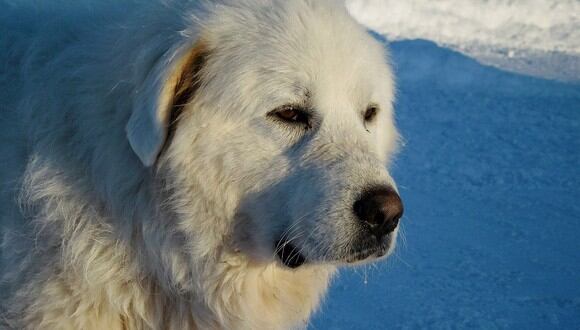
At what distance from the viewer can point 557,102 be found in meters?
7.76

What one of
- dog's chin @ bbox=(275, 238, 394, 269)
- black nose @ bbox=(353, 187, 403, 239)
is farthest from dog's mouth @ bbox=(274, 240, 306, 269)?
black nose @ bbox=(353, 187, 403, 239)

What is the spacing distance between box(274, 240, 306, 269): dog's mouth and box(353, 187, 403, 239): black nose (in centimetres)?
31

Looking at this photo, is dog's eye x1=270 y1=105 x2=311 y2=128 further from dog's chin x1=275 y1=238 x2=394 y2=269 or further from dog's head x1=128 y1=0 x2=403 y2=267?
dog's chin x1=275 y1=238 x2=394 y2=269

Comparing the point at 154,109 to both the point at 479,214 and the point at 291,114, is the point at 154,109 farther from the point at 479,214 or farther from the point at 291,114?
the point at 479,214

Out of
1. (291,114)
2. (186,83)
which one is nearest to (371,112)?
(291,114)

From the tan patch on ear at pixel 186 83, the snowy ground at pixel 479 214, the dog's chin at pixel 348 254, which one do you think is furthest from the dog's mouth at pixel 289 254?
the snowy ground at pixel 479 214

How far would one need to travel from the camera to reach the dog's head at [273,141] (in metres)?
2.52

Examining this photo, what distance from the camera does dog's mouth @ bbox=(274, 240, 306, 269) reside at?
2.66m

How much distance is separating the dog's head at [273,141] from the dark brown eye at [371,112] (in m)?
0.17

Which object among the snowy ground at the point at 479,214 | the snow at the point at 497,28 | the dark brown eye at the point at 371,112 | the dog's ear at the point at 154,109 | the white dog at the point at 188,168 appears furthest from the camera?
the snow at the point at 497,28

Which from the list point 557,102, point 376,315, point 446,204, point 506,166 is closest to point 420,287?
point 376,315

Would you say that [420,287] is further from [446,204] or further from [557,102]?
[557,102]

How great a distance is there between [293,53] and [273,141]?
0.33 meters

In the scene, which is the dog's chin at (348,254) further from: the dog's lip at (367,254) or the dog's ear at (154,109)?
the dog's ear at (154,109)
